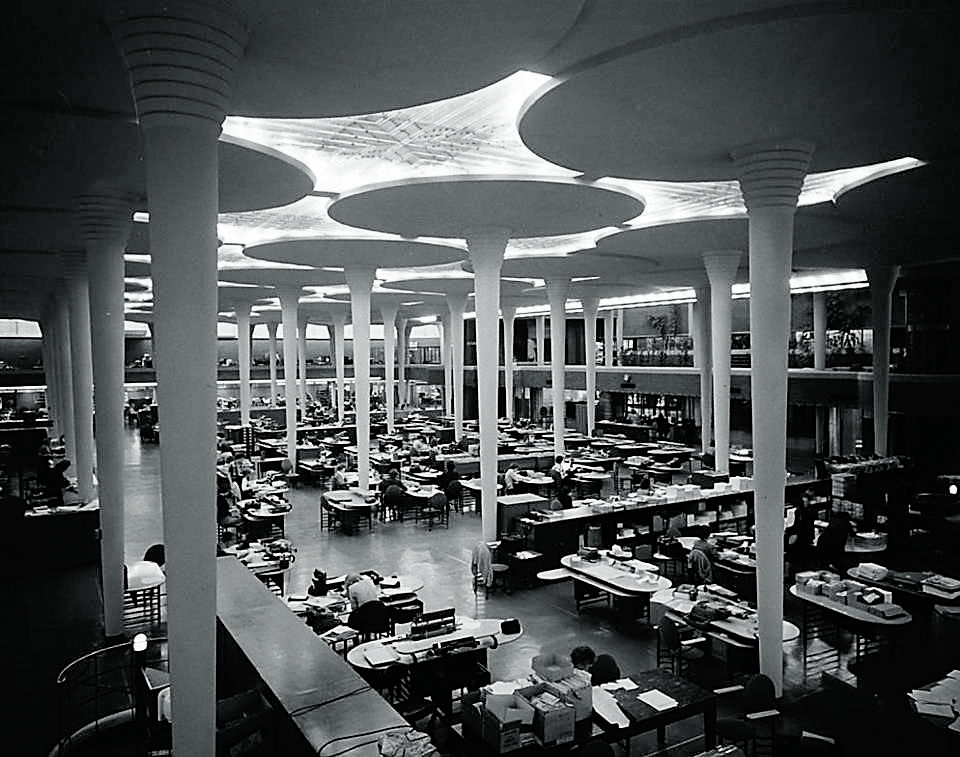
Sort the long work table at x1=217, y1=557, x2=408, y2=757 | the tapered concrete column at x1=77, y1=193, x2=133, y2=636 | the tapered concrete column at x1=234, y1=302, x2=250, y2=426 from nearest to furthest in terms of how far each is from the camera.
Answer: the long work table at x1=217, y1=557, x2=408, y2=757 < the tapered concrete column at x1=77, y1=193, x2=133, y2=636 < the tapered concrete column at x1=234, y1=302, x2=250, y2=426

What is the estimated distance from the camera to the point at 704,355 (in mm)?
35562

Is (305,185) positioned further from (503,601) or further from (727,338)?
(727,338)

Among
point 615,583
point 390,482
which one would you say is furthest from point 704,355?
point 615,583

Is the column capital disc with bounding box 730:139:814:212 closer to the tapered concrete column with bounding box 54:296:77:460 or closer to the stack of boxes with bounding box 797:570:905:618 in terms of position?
the stack of boxes with bounding box 797:570:905:618

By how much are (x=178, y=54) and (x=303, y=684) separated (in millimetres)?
6181

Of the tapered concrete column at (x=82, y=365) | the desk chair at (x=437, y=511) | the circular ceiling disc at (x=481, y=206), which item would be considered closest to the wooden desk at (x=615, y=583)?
the circular ceiling disc at (x=481, y=206)

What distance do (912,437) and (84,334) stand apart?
2915 cm

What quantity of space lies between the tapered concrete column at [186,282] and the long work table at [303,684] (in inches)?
32.5

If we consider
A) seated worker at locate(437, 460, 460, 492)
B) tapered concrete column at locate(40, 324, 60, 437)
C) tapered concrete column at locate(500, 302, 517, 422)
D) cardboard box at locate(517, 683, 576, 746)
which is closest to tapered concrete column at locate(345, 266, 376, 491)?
seated worker at locate(437, 460, 460, 492)

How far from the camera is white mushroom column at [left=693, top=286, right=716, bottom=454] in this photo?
110 ft

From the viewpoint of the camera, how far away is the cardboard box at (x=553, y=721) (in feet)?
24.7

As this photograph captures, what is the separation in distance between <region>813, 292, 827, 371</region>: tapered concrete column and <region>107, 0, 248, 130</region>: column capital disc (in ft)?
100

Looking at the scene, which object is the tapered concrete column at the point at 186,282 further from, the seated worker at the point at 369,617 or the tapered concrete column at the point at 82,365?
the tapered concrete column at the point at 82,365

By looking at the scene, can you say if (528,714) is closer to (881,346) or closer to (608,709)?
(608,709)
